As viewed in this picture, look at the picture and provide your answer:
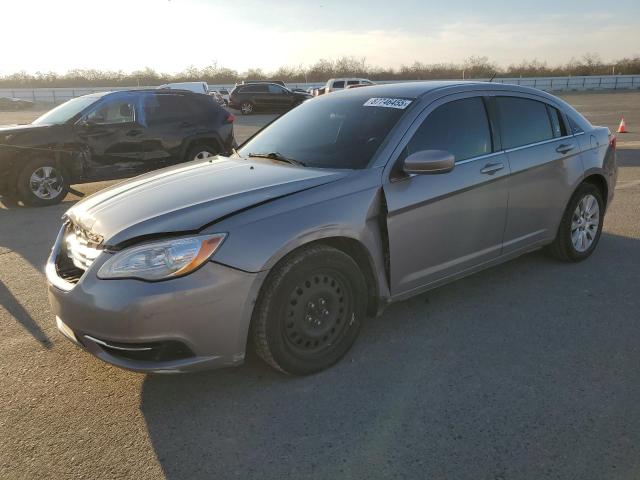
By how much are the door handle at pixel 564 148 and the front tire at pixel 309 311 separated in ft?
7.98

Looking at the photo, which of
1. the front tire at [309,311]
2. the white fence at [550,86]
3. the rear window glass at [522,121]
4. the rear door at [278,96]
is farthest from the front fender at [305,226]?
the white fence at [550,86]

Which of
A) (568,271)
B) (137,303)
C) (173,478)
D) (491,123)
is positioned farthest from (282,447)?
(568,271)

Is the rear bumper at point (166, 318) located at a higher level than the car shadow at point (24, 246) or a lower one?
higher

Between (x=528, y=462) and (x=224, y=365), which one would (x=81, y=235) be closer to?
(x=224, y=365)

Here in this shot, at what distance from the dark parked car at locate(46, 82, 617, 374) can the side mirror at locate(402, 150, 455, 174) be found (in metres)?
0.01

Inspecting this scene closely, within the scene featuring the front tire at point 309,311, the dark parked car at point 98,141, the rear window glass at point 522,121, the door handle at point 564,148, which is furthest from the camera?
the dark parked car at point 98,141

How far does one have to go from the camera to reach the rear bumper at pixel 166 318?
2.66m

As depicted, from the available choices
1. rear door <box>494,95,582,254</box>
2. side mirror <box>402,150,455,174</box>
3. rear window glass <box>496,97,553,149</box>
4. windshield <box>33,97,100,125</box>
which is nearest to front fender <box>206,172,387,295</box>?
side mirror <box>402,150,455,174</box>

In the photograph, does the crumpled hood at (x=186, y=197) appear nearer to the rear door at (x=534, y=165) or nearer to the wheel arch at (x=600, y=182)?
the rear door at (x=534, y=165)

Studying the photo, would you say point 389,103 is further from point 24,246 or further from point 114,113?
point 114,113

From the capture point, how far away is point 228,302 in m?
2.78

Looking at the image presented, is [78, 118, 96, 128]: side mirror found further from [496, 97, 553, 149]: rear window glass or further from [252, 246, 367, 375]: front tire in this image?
[252, 246, 367, 375]: front tire

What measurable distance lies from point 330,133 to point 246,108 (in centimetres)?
2718

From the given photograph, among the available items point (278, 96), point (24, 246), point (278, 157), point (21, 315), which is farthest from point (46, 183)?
point (278, 96)
